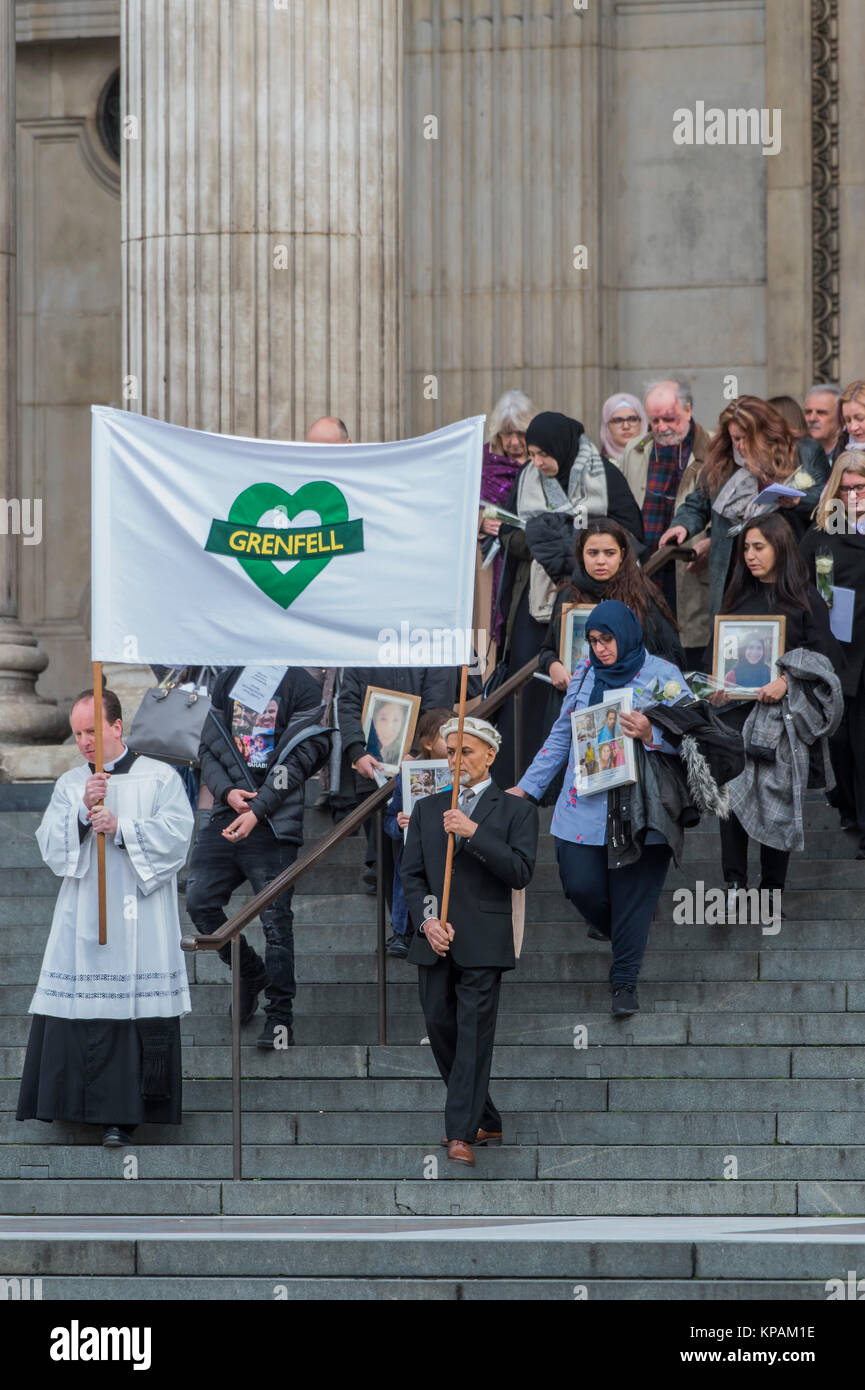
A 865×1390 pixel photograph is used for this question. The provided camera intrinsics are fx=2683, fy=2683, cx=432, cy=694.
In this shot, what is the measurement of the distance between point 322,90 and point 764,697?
442 centimetres

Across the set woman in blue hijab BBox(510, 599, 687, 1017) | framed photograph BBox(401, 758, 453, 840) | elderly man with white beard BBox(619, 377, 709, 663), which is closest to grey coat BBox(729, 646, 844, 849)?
woman in blue hijab BBox(510, 599, 687, 1017)

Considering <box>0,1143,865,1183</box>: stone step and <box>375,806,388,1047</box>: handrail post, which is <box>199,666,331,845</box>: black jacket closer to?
<box>375,806,388,1047</box>: handrail post

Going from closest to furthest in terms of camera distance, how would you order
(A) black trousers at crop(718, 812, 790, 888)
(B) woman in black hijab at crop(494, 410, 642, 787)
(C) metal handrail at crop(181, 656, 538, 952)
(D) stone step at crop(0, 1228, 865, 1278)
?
1. (D) stone step at crop(0, 1228, 865, 1278)
2. (C) metal handrail at crop(181, 656, 538, 952)
3. (A) black trousers at crop(718, 812, 790, 888)
4. (B) woman in black hijab at crop(494, 410, 642, 787)

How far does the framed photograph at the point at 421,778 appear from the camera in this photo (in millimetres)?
10672

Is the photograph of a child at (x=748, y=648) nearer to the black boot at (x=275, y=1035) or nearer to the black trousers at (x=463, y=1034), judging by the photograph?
the black trousers at (x=463, y=1034)

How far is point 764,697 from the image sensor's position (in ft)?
37.0

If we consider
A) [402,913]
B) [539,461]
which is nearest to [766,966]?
[402,913]

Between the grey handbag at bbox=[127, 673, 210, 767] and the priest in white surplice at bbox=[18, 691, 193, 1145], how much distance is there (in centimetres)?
61

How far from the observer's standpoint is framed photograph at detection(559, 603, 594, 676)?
38.1 ft

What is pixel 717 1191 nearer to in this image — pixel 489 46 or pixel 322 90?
pixel 322 90

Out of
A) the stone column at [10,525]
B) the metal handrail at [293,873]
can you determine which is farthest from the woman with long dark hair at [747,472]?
the stone column at [10,525]

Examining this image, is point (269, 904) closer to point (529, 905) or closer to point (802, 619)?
point (529, 905)

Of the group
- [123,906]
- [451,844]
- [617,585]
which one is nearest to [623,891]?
[451,844]

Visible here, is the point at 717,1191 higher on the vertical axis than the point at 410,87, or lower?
lower
